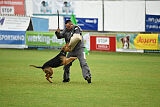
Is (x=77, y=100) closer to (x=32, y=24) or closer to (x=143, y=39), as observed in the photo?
(x=143, y=39)

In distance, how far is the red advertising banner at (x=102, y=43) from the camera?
27594 millimetres

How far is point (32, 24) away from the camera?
1224 inches

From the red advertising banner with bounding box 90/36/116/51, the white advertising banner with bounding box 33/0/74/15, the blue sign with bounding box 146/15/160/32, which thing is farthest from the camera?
the white advertising banner with bounding box 33/0/74/15

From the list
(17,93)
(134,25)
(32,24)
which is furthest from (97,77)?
(134,25)

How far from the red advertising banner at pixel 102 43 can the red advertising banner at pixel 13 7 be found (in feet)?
31.6

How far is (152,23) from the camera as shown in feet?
99.0

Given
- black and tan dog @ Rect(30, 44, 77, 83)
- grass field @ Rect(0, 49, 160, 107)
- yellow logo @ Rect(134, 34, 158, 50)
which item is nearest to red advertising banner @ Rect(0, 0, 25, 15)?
yellow logo @ Rect(134, 34, 158, 50)

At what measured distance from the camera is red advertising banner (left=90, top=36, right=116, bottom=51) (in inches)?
1086

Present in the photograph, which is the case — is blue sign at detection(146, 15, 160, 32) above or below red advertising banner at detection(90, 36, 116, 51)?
above

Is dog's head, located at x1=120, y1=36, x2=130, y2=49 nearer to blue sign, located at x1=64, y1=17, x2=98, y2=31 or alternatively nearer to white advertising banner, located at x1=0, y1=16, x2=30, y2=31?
blue sign, located at x1=64, y1=17, x2=98, y2=31

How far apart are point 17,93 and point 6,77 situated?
3806mm

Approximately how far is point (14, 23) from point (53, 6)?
13.2ft

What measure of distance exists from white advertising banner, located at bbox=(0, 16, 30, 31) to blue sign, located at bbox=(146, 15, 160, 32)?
8.58 meters

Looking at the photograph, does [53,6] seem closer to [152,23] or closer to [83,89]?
[152,23]
